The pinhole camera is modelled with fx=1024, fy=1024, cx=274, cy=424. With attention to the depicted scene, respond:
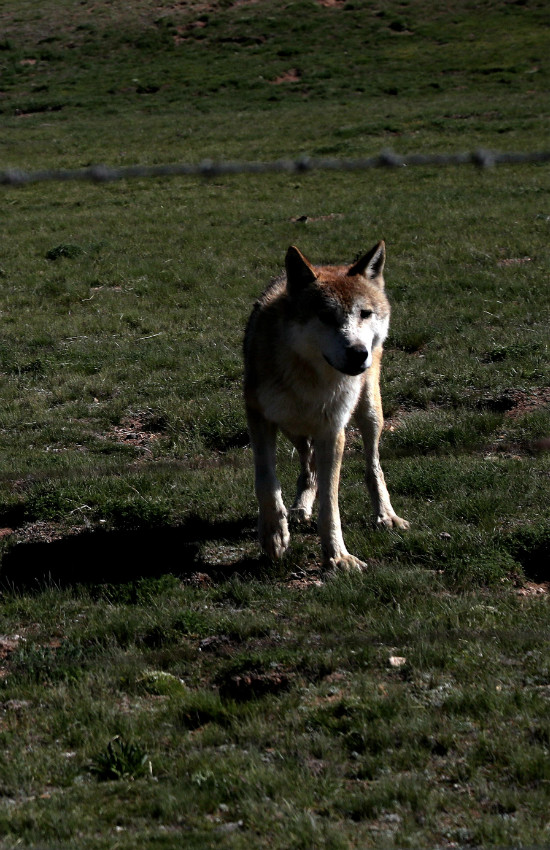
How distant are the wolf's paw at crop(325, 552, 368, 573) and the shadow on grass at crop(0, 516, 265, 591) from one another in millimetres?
493

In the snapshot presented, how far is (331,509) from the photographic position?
725 cm

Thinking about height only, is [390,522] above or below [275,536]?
below

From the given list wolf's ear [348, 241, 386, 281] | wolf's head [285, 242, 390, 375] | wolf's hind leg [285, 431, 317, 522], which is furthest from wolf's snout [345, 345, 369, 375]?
wolf's hind leg [285, 431, 317, 522]

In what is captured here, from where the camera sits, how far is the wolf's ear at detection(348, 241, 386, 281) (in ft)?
24.8

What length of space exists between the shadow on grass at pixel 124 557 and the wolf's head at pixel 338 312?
63.7 inches

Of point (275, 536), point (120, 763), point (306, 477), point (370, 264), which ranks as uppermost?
point (370, 264)

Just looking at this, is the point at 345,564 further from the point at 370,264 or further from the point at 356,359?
the point at 370,264

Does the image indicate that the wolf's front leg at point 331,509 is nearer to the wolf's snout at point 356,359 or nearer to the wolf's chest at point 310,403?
the wolf's chest at point 310,403

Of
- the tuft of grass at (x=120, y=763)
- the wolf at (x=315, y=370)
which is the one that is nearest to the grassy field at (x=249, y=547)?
the tuft of grass at (x=120, y=763)

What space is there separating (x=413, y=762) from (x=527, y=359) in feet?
27.0

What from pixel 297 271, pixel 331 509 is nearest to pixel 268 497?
pixel 331 509

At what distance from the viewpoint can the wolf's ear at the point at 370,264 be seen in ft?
24.8

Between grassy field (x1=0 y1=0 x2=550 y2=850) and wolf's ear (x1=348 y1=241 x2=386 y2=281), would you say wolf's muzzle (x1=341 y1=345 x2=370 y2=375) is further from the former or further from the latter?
grassy field (x1=0 y1=0 x2=550 y2=850)

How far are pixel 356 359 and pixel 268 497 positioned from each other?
49.6 inches
